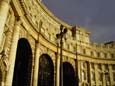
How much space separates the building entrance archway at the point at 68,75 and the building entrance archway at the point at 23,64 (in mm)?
16748

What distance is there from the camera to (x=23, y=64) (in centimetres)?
4109

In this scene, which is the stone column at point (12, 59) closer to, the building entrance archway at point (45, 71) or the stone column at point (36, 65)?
the stone column at point (36, 65)

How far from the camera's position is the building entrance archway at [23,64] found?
39281 millimetres

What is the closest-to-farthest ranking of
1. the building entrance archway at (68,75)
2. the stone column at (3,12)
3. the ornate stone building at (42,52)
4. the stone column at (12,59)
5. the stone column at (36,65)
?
1. the stone column at (3,12)
2. the stone column at (12,59)
3. the ornate stone building at (42,52)
4. the stone column at (36,65)
5. the building entrance archway at (68,75)

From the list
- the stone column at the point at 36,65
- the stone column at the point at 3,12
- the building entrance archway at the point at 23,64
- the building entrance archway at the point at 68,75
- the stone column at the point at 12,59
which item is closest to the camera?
the stone column at the point at 3,12

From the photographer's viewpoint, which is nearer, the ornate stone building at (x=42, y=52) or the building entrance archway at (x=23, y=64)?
the ornate stone building at (x=42, y=52)

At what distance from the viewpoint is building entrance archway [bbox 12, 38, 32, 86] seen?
3928 centimetres

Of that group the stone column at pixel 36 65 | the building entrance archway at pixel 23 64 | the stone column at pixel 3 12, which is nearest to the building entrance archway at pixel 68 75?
the stone column at pixel 36 65

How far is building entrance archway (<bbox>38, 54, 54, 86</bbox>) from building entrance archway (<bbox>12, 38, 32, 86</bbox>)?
512 cm

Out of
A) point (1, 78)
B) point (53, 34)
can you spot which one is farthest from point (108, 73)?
point (1, 78)

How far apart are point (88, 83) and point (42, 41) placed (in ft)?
67.7

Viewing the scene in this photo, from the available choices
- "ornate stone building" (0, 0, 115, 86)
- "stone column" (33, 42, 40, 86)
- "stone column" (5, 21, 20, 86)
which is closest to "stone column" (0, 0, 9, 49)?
"ornate stone building" (0, 0, 115, 86)

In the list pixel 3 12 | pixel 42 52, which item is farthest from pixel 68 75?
pixel 3 12

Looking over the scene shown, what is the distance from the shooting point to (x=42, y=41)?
46438 millimetres
